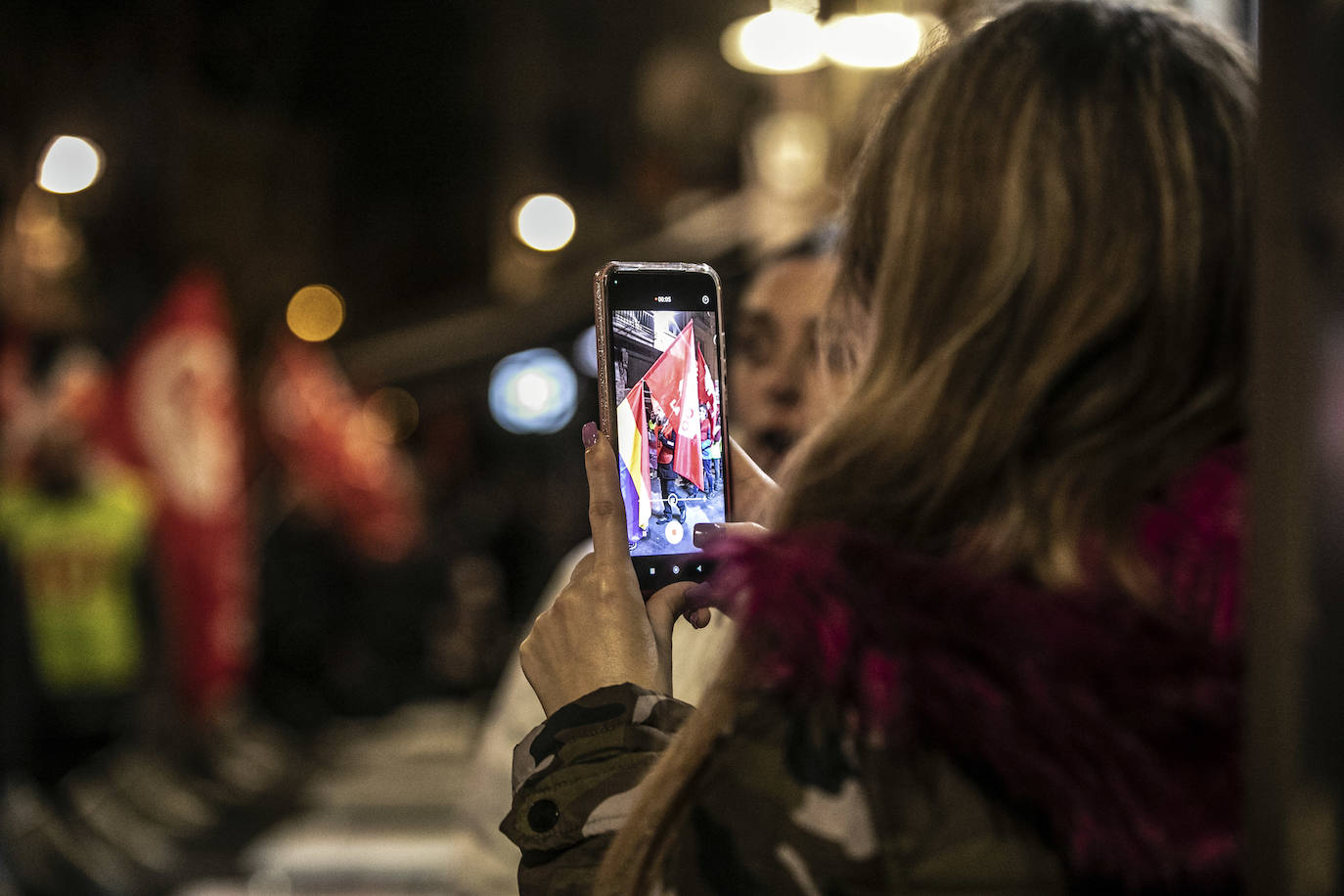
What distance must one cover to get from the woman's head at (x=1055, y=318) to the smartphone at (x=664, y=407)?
32 centimetres

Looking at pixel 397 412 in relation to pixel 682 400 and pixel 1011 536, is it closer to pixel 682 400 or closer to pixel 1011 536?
pixel 682 400

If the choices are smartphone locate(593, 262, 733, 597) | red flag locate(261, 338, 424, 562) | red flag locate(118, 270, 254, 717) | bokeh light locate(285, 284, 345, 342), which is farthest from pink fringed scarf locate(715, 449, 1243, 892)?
bokeh light locate(285, 284, 345, 342)

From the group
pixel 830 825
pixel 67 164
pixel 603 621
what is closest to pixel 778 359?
pixel 603 621

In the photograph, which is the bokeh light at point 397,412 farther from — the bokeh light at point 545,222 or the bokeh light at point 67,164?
the bokeh light at point 67,164

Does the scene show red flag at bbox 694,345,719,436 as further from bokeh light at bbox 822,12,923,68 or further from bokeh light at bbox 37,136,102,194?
bokeh light at bbox 37,136,102,194

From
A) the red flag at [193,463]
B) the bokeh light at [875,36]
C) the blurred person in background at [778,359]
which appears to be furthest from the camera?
the red flag at [193,463]

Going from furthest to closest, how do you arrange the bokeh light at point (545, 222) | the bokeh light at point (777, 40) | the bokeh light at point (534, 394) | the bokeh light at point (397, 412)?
the bokeh light at point (397, 412) < the bokeh light at point (534, 394) < the bokeh light at point (545, 222) < the bokeh light at point (777, 40)

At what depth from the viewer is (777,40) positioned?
21.1 ft

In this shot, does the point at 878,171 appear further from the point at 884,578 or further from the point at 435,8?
the point at 435,8

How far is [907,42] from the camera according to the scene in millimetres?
5566

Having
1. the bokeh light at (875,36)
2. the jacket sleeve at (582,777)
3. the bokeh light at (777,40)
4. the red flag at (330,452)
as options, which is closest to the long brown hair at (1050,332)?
the jacket sleeve at (582,777)

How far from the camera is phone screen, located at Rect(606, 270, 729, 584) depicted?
134cm

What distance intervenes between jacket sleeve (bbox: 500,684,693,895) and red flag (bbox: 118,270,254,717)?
8292mm

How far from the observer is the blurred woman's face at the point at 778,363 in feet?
8.63
